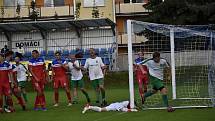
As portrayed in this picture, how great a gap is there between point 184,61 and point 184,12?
15802 millimetres

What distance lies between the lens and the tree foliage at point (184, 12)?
126 feet

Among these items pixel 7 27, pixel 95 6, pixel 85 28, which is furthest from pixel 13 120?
pixel 95 6

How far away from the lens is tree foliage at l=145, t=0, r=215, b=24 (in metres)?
38.4

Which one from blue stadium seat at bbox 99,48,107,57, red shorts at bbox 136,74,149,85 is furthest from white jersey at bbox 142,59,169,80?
blue stadium seat at bbox 99,48,107,57

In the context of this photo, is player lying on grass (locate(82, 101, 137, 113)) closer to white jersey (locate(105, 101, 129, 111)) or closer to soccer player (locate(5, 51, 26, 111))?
white jersey (locate(105, 101, 129, 111))

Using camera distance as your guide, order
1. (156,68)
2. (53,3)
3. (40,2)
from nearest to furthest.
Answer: (156,68), (53,3), (40,2)

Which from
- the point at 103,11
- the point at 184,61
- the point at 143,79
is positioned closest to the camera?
the point at 143,79

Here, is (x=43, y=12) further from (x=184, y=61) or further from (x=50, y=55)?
(x=184, y=61)

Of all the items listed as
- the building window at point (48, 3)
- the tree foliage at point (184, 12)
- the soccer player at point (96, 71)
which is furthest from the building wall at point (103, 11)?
the soccer player at point (96, 71)

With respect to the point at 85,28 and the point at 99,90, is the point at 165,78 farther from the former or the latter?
the point at 85,28

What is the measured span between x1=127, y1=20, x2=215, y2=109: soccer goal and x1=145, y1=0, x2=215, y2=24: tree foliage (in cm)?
1201

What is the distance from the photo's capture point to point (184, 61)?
2469cm

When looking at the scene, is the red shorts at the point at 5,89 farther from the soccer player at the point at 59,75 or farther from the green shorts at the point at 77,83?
the green shorts at the point at 77,83

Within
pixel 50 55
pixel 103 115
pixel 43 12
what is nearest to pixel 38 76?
pixel 103 115
